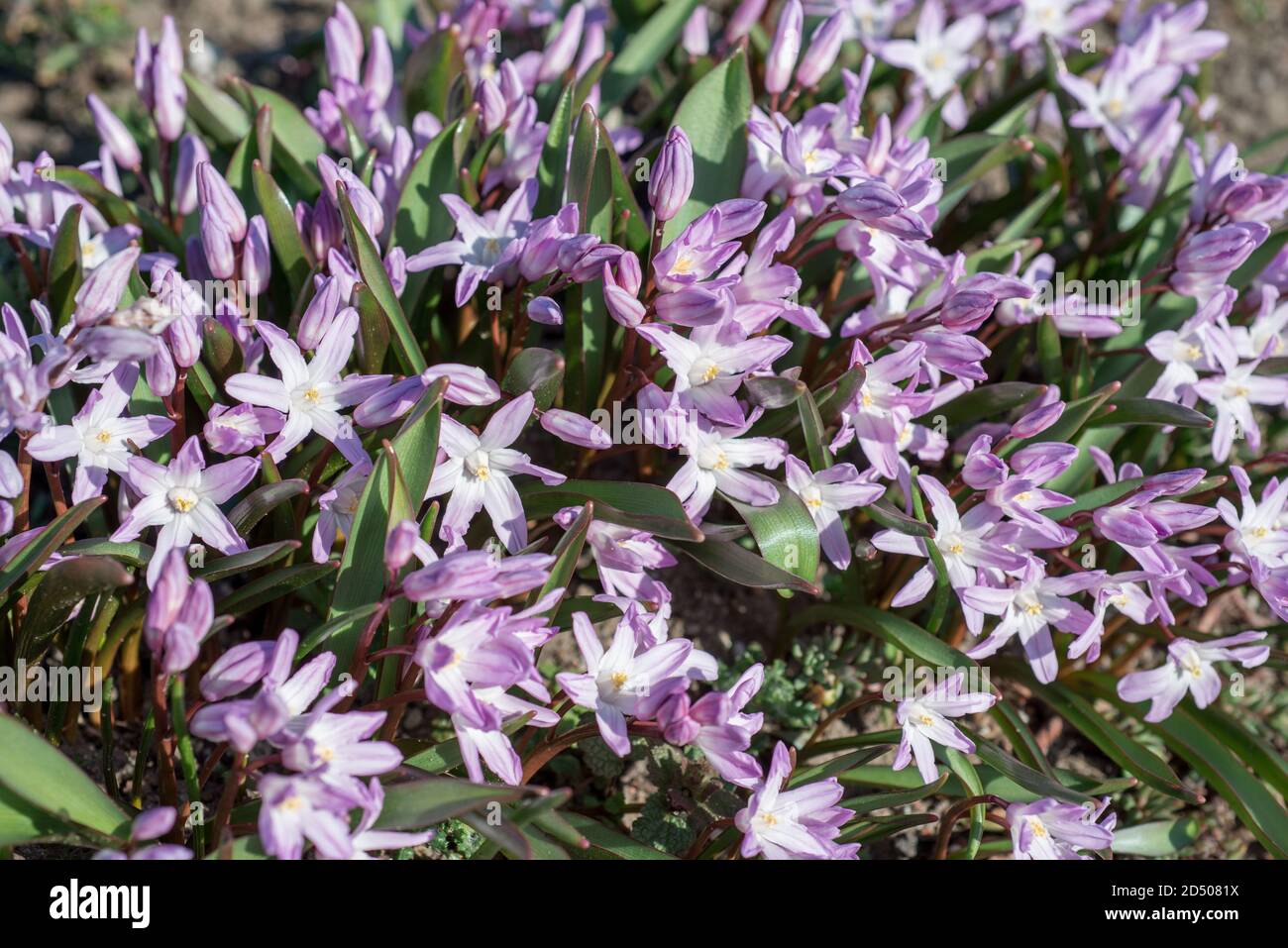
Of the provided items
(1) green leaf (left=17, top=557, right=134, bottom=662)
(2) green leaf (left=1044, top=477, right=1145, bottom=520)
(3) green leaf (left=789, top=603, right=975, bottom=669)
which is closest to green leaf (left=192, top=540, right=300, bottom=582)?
(1) green leaf (left=17, top=557, right=134, bottom=662)

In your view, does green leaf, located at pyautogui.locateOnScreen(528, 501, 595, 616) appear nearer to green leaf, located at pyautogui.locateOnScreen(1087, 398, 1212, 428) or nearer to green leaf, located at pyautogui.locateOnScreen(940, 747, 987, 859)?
green leaf, located at pyautogui.locateOnScreen(940, 747, 987, 859)

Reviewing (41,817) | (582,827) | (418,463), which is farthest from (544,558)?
(41,817)

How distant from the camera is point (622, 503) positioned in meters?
2.35

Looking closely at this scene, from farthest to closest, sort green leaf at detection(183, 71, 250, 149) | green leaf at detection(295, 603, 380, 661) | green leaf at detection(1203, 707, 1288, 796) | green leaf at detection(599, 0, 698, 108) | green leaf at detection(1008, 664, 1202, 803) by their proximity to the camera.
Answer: green leaf at detection(599, 0, 698, 108) < green leaf at detection(183, 71, 250, 149) < green leaf at detection(1203, 707, 1288, 796) < green leaf at detection(1008, 664, 1202, 803) < green leaf at detection(295, 603, 380, 661)

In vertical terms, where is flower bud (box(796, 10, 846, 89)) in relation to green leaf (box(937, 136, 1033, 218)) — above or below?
above

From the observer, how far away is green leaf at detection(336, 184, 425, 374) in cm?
234

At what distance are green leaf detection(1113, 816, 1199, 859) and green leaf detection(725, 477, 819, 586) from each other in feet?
3.58

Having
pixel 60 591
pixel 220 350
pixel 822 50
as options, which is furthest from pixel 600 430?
pixel 822 50

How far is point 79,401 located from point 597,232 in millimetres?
1241

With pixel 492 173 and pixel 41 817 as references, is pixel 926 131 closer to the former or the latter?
pixel 492 173

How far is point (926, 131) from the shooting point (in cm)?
332

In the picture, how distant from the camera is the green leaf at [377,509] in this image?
2.14 meters

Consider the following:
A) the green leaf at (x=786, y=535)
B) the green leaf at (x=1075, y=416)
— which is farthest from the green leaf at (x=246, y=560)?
the green leaf at (x=1075, y=416)

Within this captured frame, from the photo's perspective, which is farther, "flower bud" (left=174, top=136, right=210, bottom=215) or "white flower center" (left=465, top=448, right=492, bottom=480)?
"flower bud" (left=174, top=136, right=210, bottom=215)
